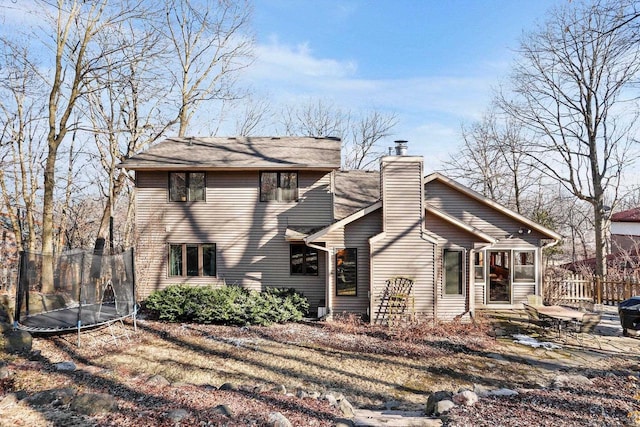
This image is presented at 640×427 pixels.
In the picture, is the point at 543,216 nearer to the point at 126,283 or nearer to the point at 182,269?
the point at 182,269

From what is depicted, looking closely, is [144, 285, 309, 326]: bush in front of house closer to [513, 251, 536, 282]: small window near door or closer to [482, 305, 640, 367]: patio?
[482, 305, 640, 367]: patio

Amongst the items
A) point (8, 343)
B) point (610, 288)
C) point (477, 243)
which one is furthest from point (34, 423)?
point (610, 288)

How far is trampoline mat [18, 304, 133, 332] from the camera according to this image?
374 inches

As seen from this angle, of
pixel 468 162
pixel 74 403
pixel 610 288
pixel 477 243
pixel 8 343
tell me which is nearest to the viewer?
pixel 74 403

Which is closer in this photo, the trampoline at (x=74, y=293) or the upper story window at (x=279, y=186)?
the trampoline at (x=74, y=293)

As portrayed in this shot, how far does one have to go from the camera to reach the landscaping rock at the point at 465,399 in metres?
5.86

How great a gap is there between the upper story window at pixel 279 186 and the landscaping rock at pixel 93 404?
9.38m

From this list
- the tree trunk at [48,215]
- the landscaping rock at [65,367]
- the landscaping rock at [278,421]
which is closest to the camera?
the landscaping rock at [278,421]

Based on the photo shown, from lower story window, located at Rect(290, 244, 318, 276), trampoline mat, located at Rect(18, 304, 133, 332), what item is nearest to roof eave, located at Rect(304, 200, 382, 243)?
lower story window, located at Rect(290, 244, 318, 276)

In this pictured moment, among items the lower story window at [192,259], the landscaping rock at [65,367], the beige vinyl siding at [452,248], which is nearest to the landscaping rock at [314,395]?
the landscaping rock at [65,367]

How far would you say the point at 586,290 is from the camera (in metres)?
16.1

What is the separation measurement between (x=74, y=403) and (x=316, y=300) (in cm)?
918

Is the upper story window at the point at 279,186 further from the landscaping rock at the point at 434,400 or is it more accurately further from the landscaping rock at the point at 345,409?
the landscaping rock at the point at 434,400

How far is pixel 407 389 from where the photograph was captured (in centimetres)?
758
